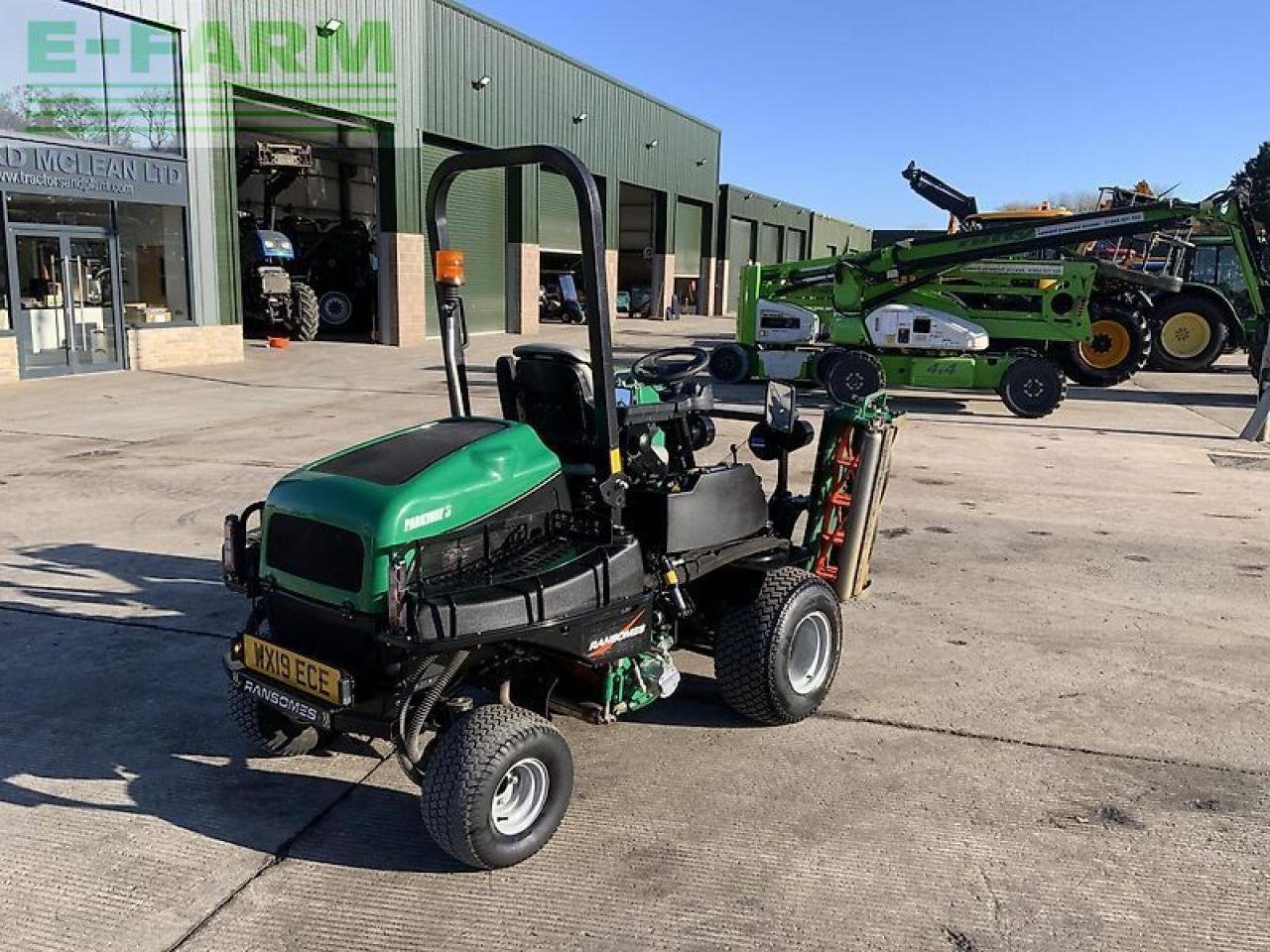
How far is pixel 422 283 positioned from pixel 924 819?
18992 millimetres

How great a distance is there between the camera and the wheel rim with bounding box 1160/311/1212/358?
16.6 metres

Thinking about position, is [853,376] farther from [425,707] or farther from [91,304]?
[91,304]

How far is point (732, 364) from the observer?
47.9 ft

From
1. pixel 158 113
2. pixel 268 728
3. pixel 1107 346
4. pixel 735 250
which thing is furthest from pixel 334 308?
pixel 735 250

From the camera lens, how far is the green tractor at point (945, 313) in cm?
1238

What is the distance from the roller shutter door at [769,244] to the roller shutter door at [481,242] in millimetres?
19306

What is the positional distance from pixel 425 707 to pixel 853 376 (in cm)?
1072

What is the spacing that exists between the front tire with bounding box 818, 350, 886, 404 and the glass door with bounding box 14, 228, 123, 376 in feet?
34.2

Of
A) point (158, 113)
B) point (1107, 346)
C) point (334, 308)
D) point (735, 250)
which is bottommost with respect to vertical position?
point (1107, 346)

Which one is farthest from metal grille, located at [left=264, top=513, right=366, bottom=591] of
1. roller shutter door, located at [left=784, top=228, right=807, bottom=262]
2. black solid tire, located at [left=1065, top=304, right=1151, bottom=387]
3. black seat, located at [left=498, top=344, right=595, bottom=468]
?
roller shutter door, located at [left=784, top=228, right=807, bottom=262]

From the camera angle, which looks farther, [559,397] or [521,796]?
[559,397]

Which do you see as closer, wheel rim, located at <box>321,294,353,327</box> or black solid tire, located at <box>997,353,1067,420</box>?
black solid tire, located at <box>997,353,1067,420</box>

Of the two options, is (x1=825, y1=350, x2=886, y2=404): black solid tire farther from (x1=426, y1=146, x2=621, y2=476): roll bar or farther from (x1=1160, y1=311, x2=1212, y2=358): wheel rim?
(x1=426, y1=146, x2=621, y2=476): roll bar

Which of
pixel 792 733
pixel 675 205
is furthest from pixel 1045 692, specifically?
pixel 675 205
